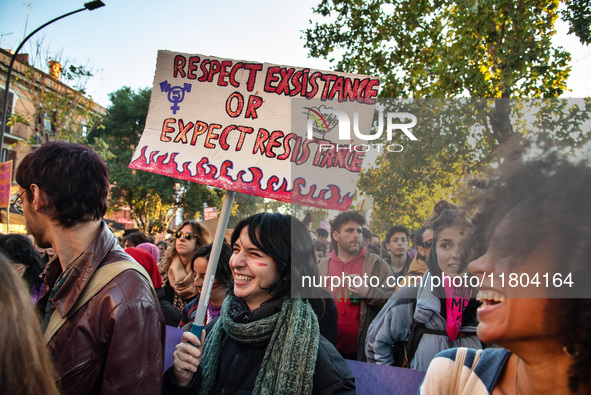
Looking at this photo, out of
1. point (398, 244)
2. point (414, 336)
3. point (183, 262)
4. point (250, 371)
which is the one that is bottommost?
point (250, 371)

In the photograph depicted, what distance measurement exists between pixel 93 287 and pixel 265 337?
2.37 feet

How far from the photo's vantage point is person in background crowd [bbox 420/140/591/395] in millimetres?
1042

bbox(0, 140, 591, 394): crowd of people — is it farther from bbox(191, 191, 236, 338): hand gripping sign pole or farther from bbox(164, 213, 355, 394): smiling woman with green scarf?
bbox(191, 191, 236, 338): hand gripping sign pole

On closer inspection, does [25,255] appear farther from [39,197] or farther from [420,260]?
[420,260]

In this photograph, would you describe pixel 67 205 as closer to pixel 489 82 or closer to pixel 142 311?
pixel 142 311

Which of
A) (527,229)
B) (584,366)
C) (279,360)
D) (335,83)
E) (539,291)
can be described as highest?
(335,83)

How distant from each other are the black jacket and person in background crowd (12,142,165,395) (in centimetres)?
35

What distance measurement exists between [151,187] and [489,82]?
22820 mm

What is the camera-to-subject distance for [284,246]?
207 centimetres

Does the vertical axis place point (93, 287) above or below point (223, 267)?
below

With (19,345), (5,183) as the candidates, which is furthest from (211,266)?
(5,183)

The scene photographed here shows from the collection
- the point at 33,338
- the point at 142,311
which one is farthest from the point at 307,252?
the point at 33,338

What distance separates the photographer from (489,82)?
7953mm

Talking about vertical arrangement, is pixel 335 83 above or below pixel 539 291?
above
